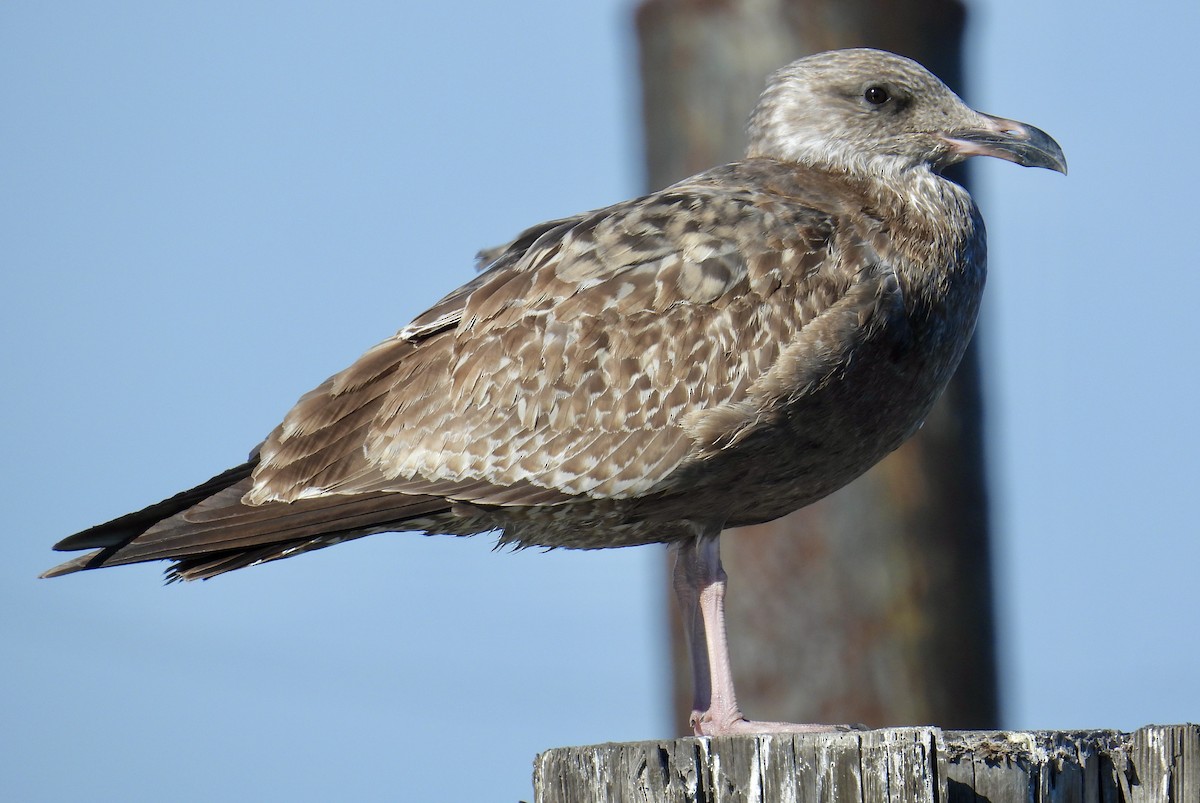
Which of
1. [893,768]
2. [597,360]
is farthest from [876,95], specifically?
[893,768]

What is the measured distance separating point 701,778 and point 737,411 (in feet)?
5.56

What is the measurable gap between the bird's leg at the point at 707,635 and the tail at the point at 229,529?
103 centimetres

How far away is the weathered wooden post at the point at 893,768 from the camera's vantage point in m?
4.38

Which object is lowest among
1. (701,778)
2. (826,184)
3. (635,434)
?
(701,778)

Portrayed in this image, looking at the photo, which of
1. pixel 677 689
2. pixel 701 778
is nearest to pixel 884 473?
pixel 677 689

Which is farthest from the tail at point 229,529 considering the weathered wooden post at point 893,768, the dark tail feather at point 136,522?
the weathered wooden post at point 893,768

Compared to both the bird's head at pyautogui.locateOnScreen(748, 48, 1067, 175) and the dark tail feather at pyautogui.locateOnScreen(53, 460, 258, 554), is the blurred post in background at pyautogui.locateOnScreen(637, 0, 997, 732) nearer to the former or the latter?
the bird's head at pyautogui.locateOnScreen(748, 48, 1067, 175)

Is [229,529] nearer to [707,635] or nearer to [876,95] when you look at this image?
[707,635]

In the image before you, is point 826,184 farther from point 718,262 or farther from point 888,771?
point 888,771

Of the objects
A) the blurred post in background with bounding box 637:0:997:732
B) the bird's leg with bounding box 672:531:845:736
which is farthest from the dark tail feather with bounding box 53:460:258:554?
the blurred post in background with bounding box 637:0:997:732

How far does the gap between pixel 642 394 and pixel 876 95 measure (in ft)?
6.11

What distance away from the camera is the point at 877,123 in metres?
7.22

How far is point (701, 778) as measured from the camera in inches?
185

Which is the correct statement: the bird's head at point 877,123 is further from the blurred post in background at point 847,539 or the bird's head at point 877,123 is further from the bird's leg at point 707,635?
the bird's leg at point 707,635
